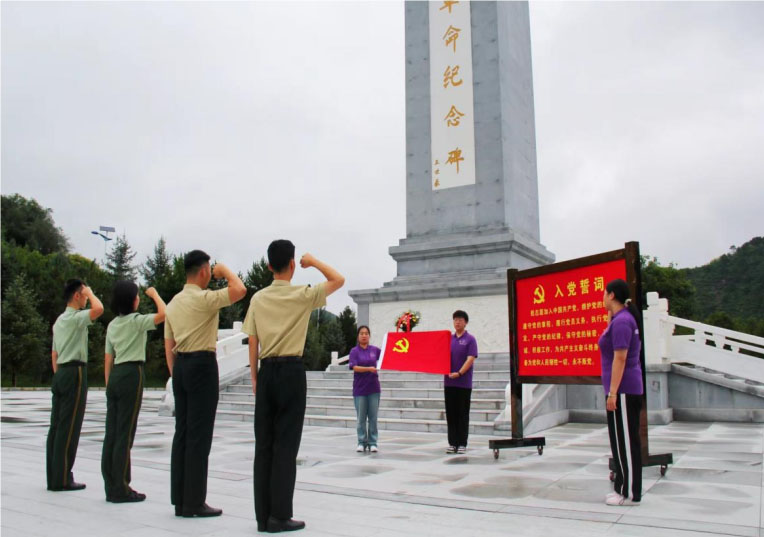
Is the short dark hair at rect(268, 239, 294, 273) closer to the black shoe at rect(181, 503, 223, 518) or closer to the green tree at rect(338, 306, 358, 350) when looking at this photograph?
the black shoe at rect(181, 503, 223, 518)

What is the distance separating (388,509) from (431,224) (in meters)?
11.3

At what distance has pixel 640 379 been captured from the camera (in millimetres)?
4391

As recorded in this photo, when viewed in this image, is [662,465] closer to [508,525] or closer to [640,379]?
[640,379]

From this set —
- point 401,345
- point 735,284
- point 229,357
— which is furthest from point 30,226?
point 735,284

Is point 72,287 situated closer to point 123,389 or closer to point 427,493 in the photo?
point 123,389

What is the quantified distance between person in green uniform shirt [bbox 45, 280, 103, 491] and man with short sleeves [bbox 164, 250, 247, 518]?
1.11 m

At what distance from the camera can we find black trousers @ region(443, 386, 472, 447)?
6705 millimetres

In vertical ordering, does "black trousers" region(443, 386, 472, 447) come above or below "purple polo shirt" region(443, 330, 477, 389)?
below

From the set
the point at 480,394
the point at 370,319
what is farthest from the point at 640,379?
the point at 370,319

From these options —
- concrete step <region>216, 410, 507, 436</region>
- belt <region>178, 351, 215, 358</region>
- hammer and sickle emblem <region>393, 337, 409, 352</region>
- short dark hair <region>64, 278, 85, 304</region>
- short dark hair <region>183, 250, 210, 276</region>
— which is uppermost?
short dark hair <region>183, 250, 210, 276</region>

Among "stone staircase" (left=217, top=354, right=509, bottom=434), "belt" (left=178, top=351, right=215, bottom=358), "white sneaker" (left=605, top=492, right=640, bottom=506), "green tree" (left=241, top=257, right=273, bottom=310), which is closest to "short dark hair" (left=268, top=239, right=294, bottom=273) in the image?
"belt" (left=178, top=351, right=215, bottom=358)

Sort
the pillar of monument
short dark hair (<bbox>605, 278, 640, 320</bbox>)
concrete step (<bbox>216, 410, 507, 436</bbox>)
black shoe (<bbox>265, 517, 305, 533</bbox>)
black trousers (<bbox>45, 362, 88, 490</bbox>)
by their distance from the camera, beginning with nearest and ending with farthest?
black shoe (<bbox>265, 517, 305, 533</bbox>), short dark hair (<bbox>605, 278, 640, 320</bbox>), black trousers (<bbox>45, 362, 88, 490</bbox>), concrete step (<bbox>216, 410, 507, 436</bbox>), the pillar of monument

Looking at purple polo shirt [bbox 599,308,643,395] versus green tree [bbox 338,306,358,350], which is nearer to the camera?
purple polo shirt [bbox 599,308,643,395]

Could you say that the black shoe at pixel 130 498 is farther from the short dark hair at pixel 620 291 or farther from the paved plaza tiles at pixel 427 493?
the short dark hair at pixel 620 291
